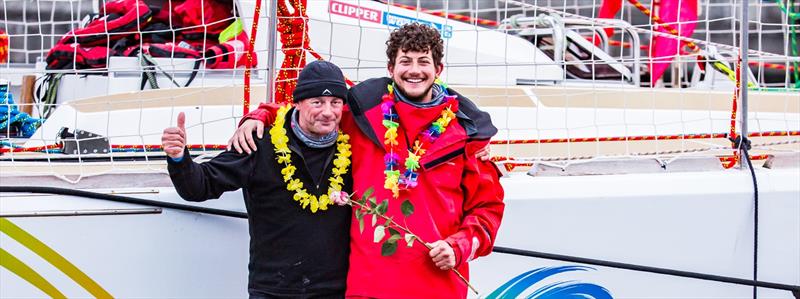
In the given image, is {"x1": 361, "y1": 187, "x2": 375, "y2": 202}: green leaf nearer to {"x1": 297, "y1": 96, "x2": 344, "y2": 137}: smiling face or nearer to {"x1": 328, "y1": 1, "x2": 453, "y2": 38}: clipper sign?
{"x1": 297, "y1": 96, "x2": 344, "y2": 137}: smiling face

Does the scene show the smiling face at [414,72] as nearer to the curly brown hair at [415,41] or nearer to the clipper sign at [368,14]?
the curly brown hair at [415,41]

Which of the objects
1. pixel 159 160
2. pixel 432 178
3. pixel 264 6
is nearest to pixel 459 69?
pixel 264 6

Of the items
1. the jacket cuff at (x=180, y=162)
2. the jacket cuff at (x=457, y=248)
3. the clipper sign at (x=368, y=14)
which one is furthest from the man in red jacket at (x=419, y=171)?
the clipper sign at (x=368, y=14)

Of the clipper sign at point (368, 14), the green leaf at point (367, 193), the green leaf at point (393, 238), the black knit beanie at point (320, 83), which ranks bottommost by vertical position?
the green leaf at point (393, 238)

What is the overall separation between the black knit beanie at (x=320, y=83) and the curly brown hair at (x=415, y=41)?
0.16 m

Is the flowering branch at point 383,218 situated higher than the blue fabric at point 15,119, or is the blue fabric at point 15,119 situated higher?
the blue fabric at point 15,119

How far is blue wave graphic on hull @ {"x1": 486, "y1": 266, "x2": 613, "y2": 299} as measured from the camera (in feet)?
12.8

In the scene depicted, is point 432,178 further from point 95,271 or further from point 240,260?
point 95,271

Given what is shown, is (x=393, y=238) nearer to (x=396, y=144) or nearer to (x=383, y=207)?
(x=383, y=207)

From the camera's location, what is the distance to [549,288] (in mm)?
3953

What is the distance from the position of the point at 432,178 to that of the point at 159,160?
1106 mm

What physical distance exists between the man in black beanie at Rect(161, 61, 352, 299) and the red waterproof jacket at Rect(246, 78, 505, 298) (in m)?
0.06

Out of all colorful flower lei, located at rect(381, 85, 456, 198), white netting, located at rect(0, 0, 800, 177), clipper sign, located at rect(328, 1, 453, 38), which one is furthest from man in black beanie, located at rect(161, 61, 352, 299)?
clipper sign, located at rect(328, 1, 453, 38)

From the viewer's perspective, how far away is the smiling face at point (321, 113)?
3.12 meters
